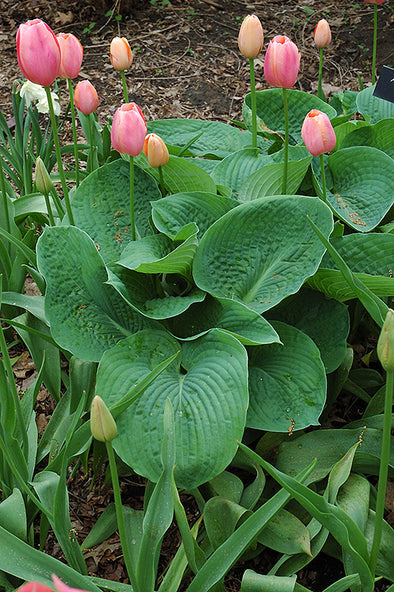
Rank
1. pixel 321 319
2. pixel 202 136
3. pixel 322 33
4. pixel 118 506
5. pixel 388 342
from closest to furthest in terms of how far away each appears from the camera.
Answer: pixel 388 342 < pixel 118 506 < pixel 321 319 < pixel 322 33 < pixel 202 136

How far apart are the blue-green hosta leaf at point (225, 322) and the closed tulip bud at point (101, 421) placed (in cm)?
58

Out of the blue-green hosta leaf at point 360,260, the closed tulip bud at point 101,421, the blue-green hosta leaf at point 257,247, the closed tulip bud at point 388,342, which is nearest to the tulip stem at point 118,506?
the closed tulip bud at point 101,421

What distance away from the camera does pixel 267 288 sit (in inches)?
60.5

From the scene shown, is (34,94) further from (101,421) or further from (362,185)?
(101,421)

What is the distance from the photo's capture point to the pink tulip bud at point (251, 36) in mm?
1563

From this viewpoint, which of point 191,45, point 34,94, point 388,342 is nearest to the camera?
point 388,342

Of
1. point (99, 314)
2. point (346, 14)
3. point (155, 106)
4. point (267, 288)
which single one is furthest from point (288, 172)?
point (346, 14)

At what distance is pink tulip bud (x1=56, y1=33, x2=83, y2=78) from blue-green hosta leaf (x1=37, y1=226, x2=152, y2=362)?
1.28 feet

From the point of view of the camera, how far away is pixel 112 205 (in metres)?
1.78

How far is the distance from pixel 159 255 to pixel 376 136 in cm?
87

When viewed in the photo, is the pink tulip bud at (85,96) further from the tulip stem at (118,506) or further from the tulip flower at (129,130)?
the tulip stem at (118,506)

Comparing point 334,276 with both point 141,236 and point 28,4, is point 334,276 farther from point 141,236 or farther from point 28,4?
point 28,4

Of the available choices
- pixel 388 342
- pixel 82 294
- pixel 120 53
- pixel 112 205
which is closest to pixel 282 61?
pixel 120 53

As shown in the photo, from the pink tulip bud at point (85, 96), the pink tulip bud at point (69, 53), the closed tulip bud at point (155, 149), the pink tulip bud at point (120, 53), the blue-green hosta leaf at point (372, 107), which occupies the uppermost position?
the pink tulip bud at point (69, 53)
